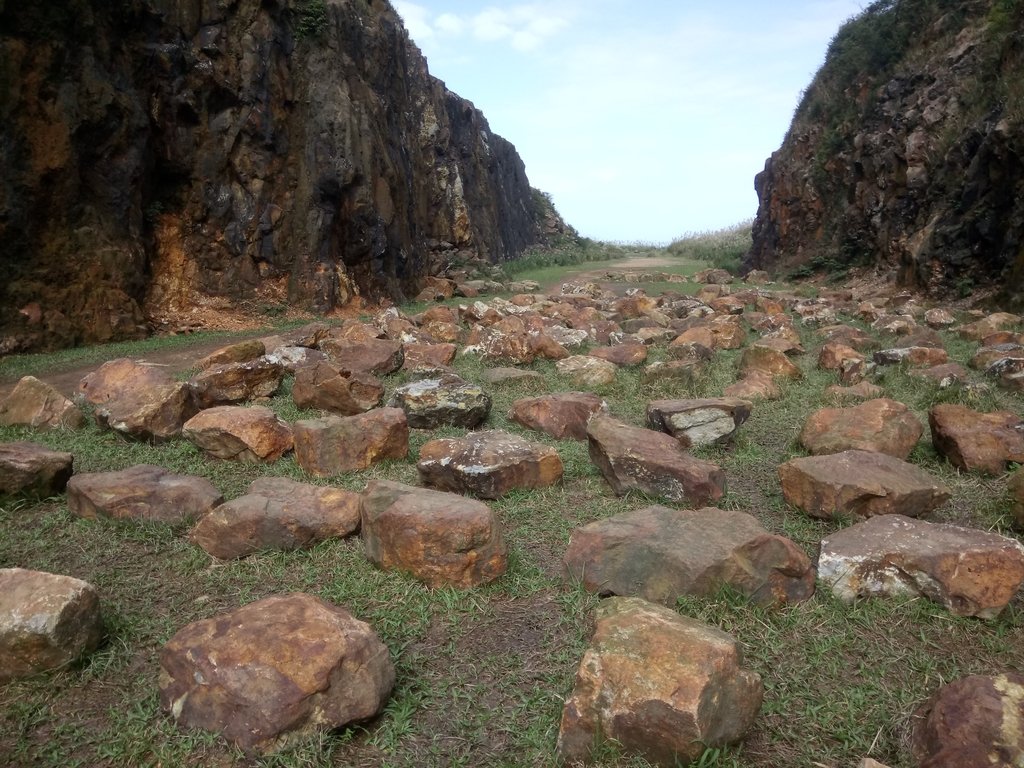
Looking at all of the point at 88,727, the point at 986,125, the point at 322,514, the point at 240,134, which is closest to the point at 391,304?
the point at 240,134

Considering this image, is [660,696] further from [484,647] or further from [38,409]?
[38,409]

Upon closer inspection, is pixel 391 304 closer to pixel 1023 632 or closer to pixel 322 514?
pixel 322 514

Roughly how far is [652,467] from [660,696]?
5.37 ft

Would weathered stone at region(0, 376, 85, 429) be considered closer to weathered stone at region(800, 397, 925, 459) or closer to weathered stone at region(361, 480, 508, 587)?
weathered stone at region(361, 480, 508, 587)

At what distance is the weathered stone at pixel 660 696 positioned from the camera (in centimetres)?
172

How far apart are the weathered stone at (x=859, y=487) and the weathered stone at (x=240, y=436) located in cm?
262

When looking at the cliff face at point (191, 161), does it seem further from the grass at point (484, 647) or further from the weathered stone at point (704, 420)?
the weathered stone at point (704, 420)

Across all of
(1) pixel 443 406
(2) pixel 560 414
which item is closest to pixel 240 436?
(1) pixel 443 406

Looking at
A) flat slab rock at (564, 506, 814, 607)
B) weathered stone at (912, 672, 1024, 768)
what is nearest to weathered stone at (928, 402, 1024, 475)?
flat slab rock at (564, 506, 814, 607)

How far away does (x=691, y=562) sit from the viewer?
237 cm

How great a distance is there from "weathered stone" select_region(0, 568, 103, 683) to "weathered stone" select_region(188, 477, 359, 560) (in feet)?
2.07

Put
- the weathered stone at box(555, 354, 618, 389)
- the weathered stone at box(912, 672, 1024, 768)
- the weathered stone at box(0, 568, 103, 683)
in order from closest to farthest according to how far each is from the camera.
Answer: the weathered stone at box(912, 672, 1024, 768) < the weathered stone at box(0, 568, 103, 683) < the weathered stone at box(555, 354, 618, 389)

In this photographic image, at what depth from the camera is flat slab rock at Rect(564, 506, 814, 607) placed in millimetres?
2367

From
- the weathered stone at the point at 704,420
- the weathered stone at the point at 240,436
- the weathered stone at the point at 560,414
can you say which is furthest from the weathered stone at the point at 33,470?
the weathered stone at the point at 704,420
